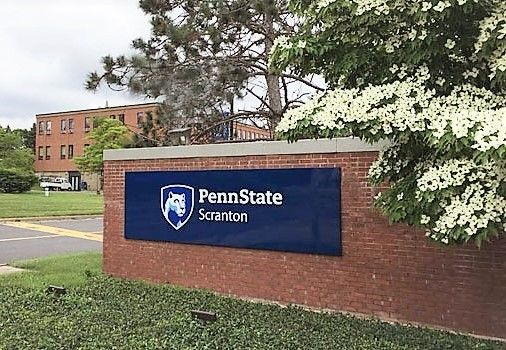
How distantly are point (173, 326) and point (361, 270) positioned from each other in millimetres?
2420

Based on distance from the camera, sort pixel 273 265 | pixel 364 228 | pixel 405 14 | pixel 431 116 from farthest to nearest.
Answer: pixel 273 265, pixel 364 228, pixel 405 14, pixel 431 116

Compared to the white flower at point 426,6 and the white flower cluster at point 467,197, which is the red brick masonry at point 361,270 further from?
the white flower at point 426,6

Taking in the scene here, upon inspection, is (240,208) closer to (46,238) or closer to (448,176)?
(448,176)

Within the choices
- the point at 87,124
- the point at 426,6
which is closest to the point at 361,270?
the point at 426,6

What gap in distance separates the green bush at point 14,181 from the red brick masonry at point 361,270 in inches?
1549

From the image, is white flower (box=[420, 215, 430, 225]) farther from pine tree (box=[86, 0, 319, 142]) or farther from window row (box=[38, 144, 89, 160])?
window row (box=[38, 144, 89, 160])

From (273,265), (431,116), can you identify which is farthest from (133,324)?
(431,116)

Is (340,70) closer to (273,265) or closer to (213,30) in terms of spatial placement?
(273,265)

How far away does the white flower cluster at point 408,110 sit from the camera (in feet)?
12.5

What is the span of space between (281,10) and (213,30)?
1313mm

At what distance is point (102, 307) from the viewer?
705 cm

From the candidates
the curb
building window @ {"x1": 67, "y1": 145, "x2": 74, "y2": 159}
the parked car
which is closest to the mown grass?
the curb

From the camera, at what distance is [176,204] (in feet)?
28.5

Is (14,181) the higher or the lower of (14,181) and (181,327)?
the higher
